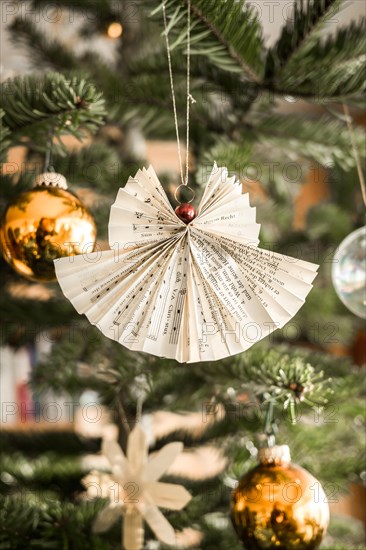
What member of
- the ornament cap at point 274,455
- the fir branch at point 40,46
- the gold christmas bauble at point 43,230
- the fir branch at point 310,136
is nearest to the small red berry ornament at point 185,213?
the gold christmas bauble at point 43,230

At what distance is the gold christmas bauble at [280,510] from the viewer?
0.58 metres

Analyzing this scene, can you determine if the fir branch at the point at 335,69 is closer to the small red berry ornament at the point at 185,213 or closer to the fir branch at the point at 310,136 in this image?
the fir branch at the point at 310,136

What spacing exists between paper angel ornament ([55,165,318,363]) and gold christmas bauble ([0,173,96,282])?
9 cm

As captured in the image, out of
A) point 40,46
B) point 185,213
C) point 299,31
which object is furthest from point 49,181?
point 40,46

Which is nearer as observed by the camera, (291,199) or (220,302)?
(220,302)

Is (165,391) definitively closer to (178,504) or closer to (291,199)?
(178,504)

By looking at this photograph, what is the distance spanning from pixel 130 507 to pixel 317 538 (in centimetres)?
20

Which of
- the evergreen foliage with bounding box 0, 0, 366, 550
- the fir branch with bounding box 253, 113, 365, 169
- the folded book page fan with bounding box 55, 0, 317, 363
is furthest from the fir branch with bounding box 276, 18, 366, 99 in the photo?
the folded book page fan with bounding box 55, 0, 317, 363

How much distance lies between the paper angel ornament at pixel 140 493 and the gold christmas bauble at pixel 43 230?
22cm

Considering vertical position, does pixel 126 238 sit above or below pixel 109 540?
above

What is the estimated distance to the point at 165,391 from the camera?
810mm

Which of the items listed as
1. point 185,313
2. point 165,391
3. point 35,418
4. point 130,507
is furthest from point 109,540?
point 35,418

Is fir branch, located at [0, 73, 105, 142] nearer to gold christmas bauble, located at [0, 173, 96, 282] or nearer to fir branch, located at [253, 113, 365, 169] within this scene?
gold christmas bauble, located at [0, 173, 96, 282]

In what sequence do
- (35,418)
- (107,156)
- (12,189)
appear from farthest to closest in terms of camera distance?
(35,418) < (107,156) < (12,189)
